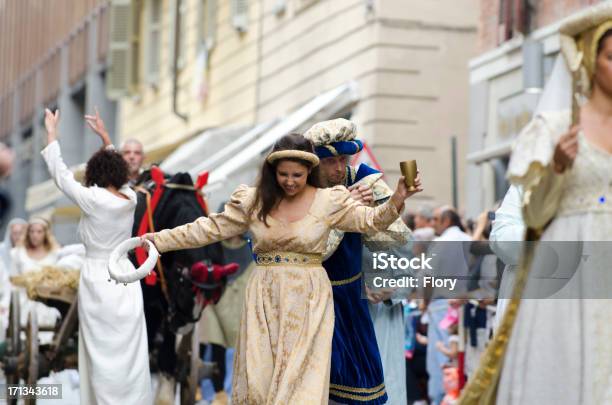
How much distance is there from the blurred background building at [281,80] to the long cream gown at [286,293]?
8473 millimetres

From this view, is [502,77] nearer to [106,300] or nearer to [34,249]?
[34,249]

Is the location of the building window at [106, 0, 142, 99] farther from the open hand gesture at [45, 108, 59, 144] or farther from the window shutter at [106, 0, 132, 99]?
the open hand gesture at [45, 108, 59, 144]

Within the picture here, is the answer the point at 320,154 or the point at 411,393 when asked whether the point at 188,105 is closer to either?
the point at 411,393

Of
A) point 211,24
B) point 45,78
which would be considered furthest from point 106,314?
point 45,78

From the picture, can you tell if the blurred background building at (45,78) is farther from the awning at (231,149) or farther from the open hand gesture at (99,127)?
the open hand gesture at (99,127)

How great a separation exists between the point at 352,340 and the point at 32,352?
3710 mm

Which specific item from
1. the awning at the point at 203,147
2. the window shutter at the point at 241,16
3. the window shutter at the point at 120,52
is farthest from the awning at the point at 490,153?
the window shutter at the point at 120,52

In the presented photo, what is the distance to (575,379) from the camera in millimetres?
6305

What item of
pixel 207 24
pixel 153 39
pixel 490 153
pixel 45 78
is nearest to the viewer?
pixel 490 153

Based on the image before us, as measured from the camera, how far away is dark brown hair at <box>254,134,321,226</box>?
→ 8.15m

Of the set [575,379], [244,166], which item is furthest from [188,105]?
[575,379]

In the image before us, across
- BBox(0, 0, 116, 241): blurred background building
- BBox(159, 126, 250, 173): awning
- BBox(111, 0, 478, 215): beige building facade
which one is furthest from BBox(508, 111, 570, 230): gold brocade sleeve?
BBox(0, 0, 116, 241): blurred background building

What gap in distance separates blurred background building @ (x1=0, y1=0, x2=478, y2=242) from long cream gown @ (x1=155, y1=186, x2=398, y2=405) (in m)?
8.47

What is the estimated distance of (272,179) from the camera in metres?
8.25
